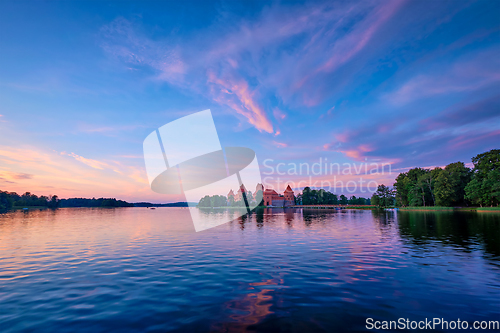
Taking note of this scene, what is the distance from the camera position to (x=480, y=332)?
8.47 m

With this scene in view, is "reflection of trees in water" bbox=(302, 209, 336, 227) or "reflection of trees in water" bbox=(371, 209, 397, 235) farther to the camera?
"reflection of trees in water" bbox=(302, 209, 336, 227)

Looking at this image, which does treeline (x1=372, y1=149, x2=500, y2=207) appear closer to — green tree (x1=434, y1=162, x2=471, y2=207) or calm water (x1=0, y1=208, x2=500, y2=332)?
green tree (x1=434, y1=162, x2=471, y2=207)

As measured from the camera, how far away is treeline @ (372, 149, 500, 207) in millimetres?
91625

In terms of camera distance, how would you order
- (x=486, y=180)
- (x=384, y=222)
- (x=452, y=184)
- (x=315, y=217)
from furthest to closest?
(x=452, y=184) < (x=486, y=180) < (x=315, y=217) < (x=384, y=222)

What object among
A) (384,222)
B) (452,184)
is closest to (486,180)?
(452,184)

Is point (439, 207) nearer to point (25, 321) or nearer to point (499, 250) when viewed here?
point (499, 250)

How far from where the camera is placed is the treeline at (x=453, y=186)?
91625 millimetres

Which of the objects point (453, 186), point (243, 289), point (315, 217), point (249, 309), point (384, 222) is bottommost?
point (315, 217)

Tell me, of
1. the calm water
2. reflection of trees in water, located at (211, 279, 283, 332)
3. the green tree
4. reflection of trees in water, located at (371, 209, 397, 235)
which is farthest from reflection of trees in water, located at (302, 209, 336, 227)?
the green tree

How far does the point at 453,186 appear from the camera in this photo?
377ft

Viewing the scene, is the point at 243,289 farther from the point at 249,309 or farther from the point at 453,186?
the point at 453,186

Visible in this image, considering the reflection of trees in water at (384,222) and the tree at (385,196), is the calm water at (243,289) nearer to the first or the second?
the reflection of trees in water at (384,222)

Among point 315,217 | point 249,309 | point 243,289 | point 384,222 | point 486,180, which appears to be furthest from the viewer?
point 486,180

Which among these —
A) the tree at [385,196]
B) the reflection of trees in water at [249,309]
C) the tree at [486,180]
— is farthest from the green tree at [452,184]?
the reflection of trees in water at [249,309]
